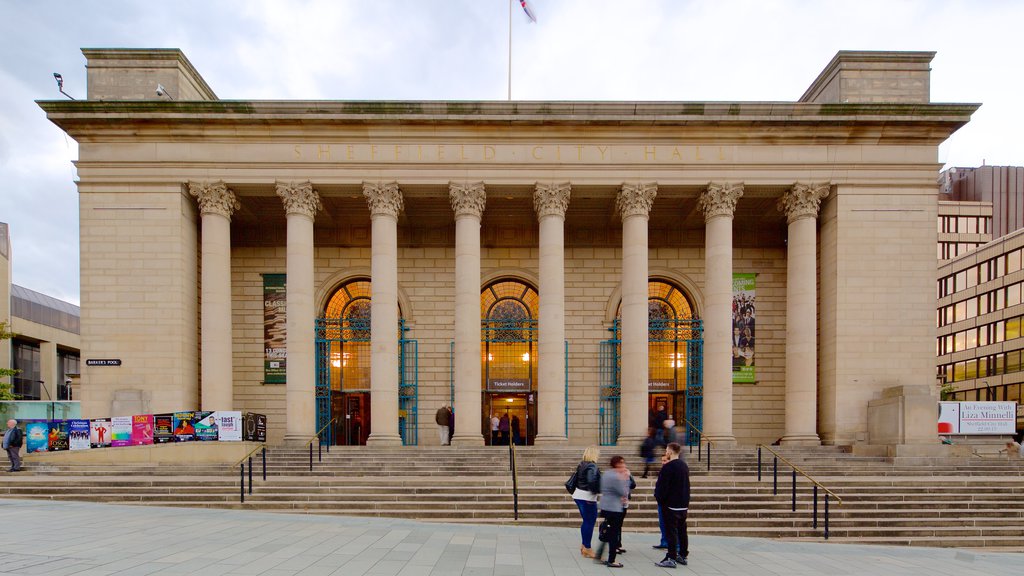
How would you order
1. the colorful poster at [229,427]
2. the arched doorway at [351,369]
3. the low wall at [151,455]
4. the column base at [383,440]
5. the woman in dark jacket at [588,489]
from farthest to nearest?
the arched doorway at [351,369]
the column base at [383,440]
the colorful poster at [229,427]
the low wall at [151,455]
the woman in dark jacket at [588,489]

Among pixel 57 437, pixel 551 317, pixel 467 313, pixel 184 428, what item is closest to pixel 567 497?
pixel 551 317

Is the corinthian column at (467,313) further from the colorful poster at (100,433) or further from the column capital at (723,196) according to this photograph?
the colorful poster at (100,433)

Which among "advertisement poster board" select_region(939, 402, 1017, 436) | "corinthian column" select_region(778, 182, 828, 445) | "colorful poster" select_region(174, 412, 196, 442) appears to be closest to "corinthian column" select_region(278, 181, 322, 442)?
"colorful poster" select_region(174, 412, 196, 442)

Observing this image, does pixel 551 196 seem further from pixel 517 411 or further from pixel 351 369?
pixel 351 369

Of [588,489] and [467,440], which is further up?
[588,489]

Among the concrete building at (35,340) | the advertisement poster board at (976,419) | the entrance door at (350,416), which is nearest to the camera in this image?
the advertisement poster board at (976,419)

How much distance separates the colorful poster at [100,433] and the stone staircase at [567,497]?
0.84m

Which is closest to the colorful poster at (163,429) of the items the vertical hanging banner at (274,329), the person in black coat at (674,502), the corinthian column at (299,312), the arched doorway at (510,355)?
the corinthian column at (299,312)

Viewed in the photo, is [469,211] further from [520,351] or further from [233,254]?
[233,254]

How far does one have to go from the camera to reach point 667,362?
2612 centimetres

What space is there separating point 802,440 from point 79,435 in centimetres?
2241

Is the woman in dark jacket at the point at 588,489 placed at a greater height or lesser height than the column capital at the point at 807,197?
lesser

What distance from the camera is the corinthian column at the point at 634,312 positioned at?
69.4 feet

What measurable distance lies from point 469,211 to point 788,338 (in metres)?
12.0
